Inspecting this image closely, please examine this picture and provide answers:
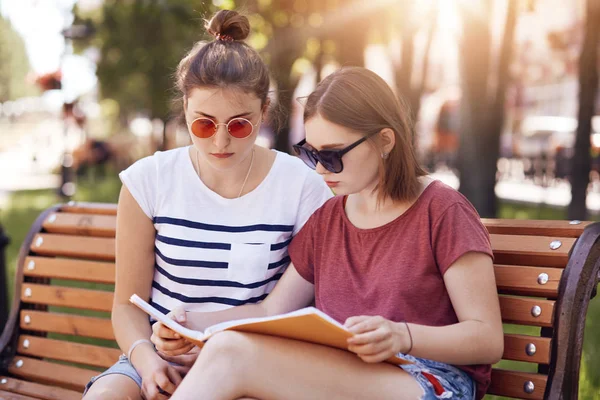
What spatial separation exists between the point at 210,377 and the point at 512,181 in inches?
730

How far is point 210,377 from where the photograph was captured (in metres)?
2.16

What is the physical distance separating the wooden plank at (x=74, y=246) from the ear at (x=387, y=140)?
1.52m

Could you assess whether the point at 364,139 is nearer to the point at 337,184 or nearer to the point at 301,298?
the point at 337,184

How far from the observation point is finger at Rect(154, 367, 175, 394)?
2547mm

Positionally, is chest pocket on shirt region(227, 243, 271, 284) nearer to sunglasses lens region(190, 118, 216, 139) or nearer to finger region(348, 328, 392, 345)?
sunglasses lens region(190, 118, 216, 139)

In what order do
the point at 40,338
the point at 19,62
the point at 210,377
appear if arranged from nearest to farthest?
1. the point at 210,377
2. the point at 40,338
3. the point at 19,62

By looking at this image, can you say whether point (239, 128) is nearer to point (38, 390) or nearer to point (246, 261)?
point (246, 261)

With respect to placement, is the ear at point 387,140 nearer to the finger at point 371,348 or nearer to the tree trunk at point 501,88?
the finger at point 371,348

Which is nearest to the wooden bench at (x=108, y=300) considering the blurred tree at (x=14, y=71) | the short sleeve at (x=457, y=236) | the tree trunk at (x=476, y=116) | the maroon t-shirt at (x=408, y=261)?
the maroon t-shirt at (x=408, y=261)

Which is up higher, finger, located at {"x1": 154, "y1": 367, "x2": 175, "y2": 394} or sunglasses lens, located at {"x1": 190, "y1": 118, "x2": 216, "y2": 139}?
sunglasses lens, located at {"x1": 190, "y1": 118, "x2": 216, "y2": 139}

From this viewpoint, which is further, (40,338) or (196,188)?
(40,338)


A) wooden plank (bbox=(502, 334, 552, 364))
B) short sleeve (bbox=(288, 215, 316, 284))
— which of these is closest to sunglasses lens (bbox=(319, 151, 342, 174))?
short sleeve (bbox=(288, 215, 316, 284))

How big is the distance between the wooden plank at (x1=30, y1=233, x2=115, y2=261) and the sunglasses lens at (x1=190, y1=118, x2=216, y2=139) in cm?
103

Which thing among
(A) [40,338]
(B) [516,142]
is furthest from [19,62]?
(A) [40,338]
